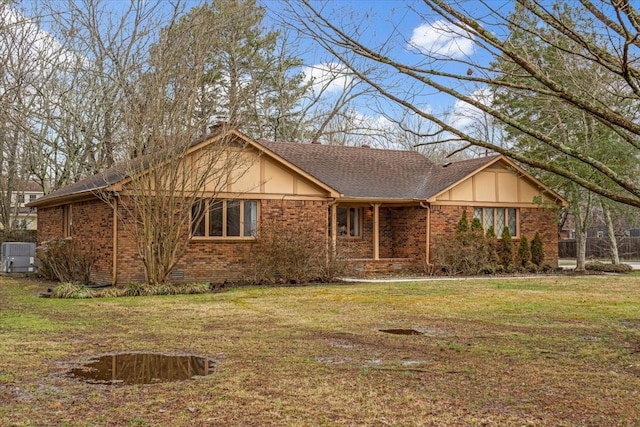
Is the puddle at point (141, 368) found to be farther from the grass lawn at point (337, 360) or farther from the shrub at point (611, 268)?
the shrub at point (611, 268)

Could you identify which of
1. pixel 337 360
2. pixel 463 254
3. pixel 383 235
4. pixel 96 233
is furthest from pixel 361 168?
pixel 337 360

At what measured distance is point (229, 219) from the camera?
19156 millimetres

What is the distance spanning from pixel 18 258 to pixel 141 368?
17242 mm

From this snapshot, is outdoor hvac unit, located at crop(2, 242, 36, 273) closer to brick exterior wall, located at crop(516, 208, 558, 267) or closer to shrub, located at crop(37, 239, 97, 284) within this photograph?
shrub, located at crop(37, 239, 97, 284)

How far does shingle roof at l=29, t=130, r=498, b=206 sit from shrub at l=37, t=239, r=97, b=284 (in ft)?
8.86

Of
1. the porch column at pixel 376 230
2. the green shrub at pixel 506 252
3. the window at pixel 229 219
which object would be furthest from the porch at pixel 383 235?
the window at pixel 229 219

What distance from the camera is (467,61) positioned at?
6.45 metres

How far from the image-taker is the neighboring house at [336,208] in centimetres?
1845

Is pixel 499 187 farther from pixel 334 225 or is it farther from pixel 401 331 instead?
pixel 401 331

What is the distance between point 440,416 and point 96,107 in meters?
26.6

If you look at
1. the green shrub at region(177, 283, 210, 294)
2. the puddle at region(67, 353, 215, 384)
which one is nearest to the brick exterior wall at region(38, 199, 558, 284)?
the green shrub at region(177, 283, 210, 294)

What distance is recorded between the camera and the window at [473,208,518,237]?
23906 millimetres

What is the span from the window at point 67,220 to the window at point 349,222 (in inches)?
354

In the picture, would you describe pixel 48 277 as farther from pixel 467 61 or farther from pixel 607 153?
pixel 607 153
